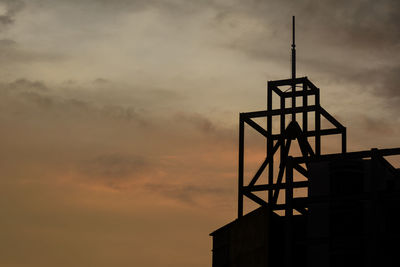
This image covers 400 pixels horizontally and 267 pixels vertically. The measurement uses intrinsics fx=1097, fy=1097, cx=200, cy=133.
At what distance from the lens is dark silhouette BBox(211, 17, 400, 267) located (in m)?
72.1

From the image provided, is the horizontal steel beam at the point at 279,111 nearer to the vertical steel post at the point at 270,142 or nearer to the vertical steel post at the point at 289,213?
the vertical steel post at the point at 270,142

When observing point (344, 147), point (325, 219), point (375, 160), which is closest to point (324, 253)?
point (325, 219)

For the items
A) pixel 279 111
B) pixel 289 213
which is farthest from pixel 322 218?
pixel 279 111

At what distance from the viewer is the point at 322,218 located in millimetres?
74250

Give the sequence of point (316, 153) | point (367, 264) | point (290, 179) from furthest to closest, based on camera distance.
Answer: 1. point (316, 153)
2. point (290, 179)
3. point (367, 264)

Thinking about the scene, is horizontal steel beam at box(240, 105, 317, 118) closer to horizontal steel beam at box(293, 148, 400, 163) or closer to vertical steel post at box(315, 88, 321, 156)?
vertical steel post at box(315, 88, 321, 156)

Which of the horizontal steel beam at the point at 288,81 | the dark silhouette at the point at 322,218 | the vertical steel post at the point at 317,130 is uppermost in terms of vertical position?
the horizontal steel beam at the point at 288,81

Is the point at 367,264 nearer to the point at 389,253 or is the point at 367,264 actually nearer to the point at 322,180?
the point at 389,253

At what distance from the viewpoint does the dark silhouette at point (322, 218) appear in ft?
236

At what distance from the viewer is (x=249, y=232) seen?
7838 cm

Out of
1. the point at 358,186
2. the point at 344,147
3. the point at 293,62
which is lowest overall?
the point at 358,186

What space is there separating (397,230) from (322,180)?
643 centimetres

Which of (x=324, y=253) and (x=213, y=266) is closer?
(x=324, y=253)

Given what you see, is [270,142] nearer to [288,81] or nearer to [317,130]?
[317,130]
